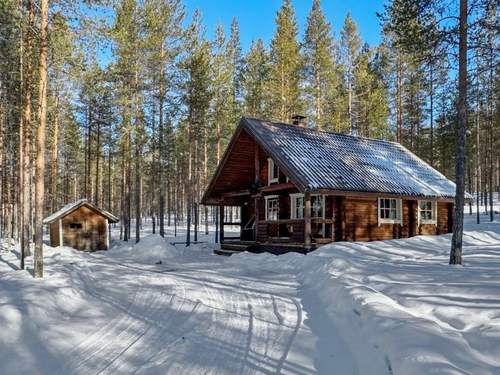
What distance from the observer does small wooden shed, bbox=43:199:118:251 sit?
78.8 feet

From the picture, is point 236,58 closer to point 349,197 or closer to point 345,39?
point 345,39

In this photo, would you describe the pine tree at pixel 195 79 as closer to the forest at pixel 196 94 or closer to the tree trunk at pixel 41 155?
the forest at pixel 196 94

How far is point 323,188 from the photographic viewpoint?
51.8 feet

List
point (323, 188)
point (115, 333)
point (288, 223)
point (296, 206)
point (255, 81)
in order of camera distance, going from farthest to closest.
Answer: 1. point (255, 81)
2. point (296, 206)
3. point (288, 223)
4. point (323, 188)
5. point (115, 333)

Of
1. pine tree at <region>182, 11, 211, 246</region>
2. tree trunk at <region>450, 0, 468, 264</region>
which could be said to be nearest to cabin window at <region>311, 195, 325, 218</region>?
tree trunk at <region>450, 0, 468, 264</region>

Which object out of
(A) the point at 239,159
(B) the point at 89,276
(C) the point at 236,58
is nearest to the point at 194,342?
(B) the point at 89,276

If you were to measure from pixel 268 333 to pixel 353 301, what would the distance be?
1.99 metres

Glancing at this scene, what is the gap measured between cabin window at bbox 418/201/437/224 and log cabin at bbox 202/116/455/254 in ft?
0.16

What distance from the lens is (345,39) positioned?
116 ft

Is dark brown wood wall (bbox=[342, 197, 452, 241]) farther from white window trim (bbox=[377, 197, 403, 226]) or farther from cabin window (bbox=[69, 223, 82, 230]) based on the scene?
cabin window (bbox=[69, 223, 82, 230])

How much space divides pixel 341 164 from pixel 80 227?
53.2 ft

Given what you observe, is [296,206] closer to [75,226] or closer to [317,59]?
[75,226]

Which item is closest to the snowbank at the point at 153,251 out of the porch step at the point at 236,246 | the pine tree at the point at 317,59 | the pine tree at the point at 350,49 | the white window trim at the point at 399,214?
the porch step at the point at 236,246

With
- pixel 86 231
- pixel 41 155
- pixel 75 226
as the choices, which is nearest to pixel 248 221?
pixel 86 231
